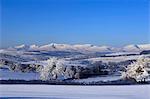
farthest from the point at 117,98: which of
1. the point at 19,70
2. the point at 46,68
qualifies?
the point at 19,70

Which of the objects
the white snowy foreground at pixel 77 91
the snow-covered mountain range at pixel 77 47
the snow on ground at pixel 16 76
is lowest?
the white snowy foreground at pixel 77 91

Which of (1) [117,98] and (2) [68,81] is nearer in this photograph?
(1) [117,98]

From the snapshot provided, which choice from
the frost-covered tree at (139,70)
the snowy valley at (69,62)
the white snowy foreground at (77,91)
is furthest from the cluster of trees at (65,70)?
the frost-covered tree at (139,70)

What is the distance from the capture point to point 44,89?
10.9 feet

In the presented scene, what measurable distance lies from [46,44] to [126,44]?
2.54 feet

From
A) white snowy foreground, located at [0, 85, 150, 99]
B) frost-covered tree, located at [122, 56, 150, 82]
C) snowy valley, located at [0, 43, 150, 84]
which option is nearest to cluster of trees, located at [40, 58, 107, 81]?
snowy valley, located at [0, 43, 150, 84]

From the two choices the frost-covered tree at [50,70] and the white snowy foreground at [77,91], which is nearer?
the white snowy foreground at [77,91]

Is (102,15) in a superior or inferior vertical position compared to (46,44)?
superior

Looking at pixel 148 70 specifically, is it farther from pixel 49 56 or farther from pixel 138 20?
pixel 49 56

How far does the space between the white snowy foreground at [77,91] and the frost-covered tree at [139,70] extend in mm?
89

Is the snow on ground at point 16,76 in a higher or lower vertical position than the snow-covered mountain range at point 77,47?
lower

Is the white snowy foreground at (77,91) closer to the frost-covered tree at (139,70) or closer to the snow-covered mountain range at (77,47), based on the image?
the frost-covered tree at (139,70)

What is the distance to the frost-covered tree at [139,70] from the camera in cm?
339

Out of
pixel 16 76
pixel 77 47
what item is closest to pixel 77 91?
pixel 77 47
